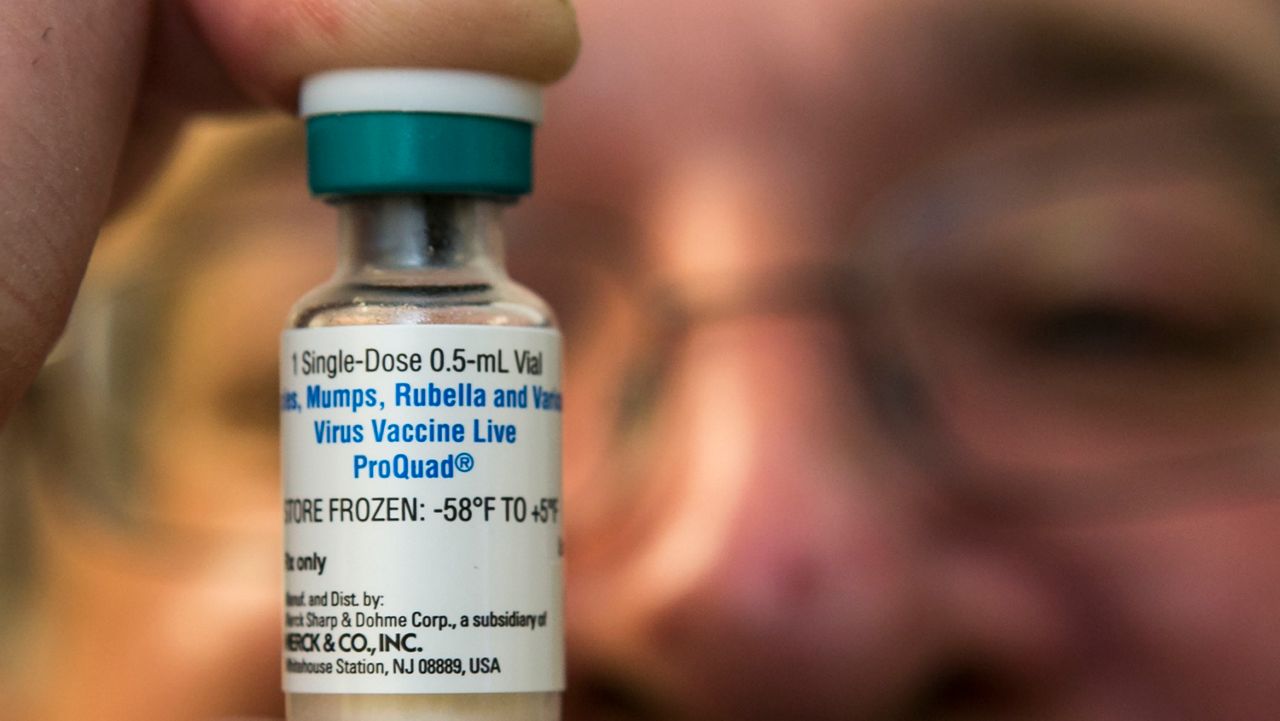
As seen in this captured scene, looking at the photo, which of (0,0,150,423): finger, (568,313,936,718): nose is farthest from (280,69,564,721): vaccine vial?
(568,313,936,718): nose

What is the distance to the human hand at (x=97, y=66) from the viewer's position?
721mm

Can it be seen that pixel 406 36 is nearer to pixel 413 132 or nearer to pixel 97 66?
pixel 413 132

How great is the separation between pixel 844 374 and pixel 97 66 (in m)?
0.75

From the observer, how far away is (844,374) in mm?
1361

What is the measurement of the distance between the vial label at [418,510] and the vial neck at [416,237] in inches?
2.2

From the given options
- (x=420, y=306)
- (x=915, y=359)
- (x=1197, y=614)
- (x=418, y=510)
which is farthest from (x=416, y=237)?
(x=1197, y=614)

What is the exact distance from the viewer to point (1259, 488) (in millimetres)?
1400

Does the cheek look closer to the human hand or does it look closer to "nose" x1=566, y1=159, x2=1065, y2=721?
"nose" x1=566, y1=159, x2=1065, y2=721

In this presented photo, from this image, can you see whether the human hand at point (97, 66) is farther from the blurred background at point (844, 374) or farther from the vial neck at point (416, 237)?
the blurred background at point (844, 374)

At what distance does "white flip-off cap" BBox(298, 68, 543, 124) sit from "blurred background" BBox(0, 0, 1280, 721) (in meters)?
0.57

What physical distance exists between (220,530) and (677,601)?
1.56ft

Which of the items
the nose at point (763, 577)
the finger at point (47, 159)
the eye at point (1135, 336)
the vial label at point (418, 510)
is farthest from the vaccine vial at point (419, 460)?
the eye at point (1135, 336)

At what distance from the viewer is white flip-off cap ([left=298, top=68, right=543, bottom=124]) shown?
746mm

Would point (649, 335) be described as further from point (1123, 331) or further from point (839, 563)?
point (1123, 331)
